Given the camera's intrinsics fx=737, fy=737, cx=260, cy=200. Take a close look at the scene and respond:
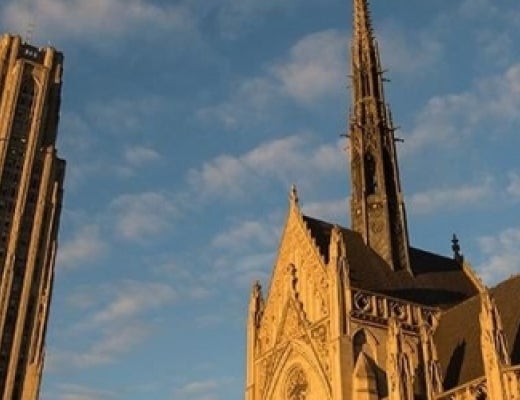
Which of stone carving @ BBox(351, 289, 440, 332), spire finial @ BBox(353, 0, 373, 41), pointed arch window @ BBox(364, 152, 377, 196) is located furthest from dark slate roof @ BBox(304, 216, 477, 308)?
spire finial @ BBox(353, 0, 373, 41)

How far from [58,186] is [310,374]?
151ft

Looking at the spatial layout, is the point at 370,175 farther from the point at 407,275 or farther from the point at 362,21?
the point at 362,21

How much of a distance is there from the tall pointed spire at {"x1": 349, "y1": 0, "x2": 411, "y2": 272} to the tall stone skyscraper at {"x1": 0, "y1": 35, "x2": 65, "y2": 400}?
35389mm

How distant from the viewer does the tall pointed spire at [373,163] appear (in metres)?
42.3

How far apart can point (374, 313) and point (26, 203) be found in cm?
4489

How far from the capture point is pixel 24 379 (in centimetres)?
6391

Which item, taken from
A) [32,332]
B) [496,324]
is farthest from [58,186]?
[496,324]

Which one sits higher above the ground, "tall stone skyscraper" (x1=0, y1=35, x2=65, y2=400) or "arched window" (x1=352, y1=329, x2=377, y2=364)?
"tall stone skyscraper" (x1=0, y1=35, x2=65, y2=400)

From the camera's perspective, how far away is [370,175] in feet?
Answer: 147

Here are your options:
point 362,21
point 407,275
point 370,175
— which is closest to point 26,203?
point 362,21

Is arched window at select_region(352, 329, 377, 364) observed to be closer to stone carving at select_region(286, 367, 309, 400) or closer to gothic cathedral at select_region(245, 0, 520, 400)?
gothic cathedral at select_region(245, 0, 520, 400)

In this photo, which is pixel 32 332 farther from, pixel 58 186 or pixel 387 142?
pixel 387 142

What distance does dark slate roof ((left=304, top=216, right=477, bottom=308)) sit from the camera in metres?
38.3

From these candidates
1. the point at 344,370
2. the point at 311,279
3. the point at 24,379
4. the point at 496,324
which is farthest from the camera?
the point at 24,379
